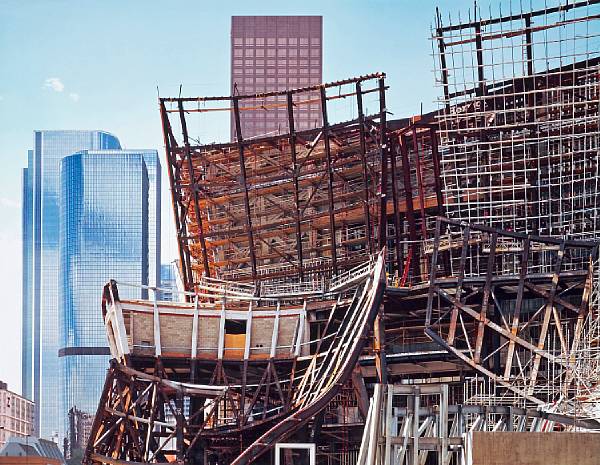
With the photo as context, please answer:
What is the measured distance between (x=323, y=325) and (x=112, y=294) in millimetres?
12346

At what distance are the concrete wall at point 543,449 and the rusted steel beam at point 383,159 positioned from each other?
3472 cm

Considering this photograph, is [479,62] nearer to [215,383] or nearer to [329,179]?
[329,179]

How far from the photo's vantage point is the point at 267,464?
67.8 meters

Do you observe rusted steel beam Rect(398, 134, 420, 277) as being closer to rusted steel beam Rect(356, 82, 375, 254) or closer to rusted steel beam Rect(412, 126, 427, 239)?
rusted steel beam Rect(412, 126, 427, 239)

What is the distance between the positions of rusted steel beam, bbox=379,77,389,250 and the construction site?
0.11 m

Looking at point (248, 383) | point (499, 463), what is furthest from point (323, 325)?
point (499, 463)

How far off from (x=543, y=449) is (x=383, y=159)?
36.9 meters

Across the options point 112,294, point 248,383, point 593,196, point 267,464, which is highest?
point 593,196

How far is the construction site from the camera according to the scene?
63.7 meters

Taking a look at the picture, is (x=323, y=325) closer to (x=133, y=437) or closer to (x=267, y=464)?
(x=267, y=464)

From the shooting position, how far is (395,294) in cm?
6744

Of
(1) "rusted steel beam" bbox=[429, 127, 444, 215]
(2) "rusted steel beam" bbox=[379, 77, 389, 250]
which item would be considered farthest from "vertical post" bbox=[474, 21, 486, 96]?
(2) "rusted steel beam" bbox=[379, 77, 389, 250]

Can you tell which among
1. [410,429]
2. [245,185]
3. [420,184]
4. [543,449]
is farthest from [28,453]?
[543,449]

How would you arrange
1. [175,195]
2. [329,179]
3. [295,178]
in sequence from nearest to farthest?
[329,179]
[295,178]
[175,195]
